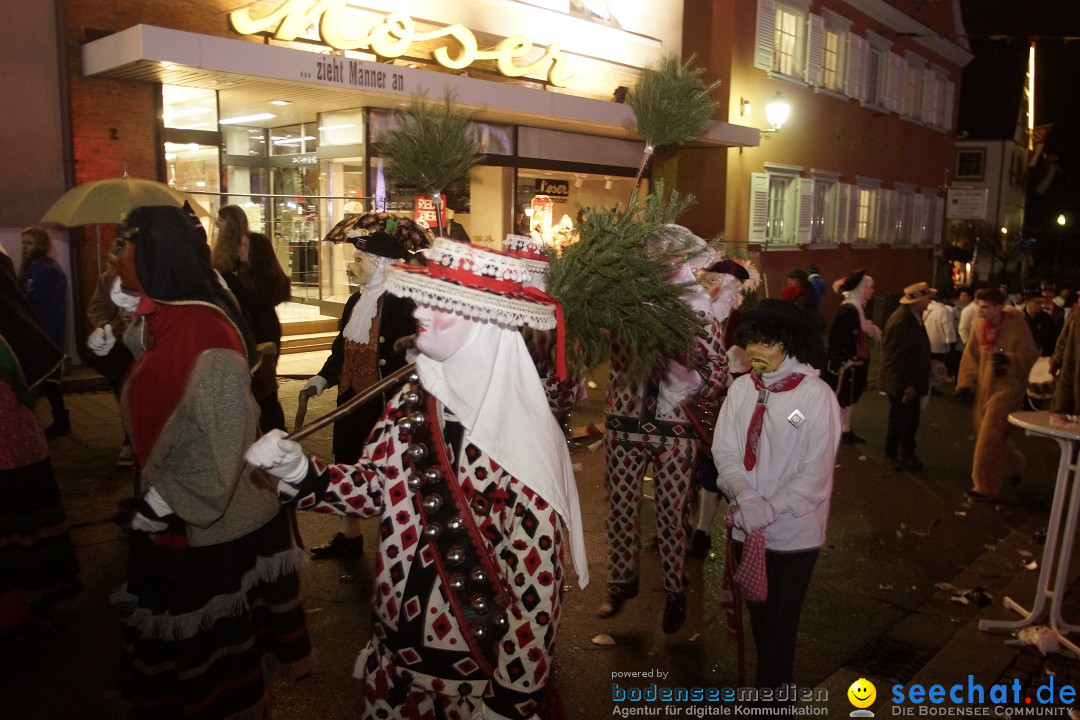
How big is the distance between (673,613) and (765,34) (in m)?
16.1

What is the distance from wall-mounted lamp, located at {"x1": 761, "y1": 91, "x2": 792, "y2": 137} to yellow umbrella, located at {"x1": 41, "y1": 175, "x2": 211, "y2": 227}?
13.7 m

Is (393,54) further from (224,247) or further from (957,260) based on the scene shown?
(957,260)

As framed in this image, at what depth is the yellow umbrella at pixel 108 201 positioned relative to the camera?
616 centimetres

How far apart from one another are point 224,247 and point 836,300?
17.8 meters

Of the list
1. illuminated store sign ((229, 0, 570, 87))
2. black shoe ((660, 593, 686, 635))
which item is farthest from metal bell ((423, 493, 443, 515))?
illuminated store sign ((229, 0, 570, 87))

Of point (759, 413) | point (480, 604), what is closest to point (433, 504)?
point (480, 604)

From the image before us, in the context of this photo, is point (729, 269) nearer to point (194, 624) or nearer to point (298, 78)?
point (194, 624)

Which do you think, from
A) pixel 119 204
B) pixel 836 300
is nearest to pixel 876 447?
pixel 119 204

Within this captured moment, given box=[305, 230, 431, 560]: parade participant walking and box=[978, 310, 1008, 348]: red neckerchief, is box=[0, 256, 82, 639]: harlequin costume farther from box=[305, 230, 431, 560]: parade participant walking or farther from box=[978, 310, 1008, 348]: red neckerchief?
box=[978, 310, 1008, 348]: red neckerchief

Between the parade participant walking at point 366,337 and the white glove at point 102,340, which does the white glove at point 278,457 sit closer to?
the parade participant walking at point 366,337

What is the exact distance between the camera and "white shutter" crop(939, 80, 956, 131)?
27.4 meters

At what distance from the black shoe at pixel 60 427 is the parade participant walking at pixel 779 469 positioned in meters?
7.02

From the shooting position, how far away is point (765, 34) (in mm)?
17641

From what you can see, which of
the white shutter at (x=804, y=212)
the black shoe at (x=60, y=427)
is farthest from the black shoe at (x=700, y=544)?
the white shutter at (x=804, y=212)
